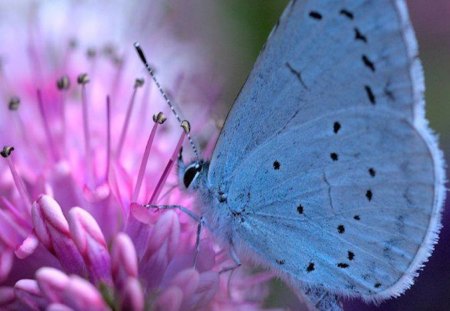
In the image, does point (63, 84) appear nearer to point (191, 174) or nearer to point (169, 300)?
point (191, 174)

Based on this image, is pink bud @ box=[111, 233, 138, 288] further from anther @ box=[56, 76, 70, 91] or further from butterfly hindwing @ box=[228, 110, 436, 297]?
anther @ box=[56, 76, 70, 91]

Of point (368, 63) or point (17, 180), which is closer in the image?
point (368, 63)

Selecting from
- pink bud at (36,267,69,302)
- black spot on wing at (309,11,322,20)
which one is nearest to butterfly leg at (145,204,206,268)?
pink bud at (36,267,69,302)

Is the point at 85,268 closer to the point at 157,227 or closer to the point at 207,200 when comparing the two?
the point at 157,227

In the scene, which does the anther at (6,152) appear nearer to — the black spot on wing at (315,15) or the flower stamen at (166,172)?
the flower stamen at (166,172)

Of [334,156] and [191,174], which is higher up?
[191,174]

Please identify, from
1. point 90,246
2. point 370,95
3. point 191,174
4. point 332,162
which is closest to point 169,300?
point 90,246

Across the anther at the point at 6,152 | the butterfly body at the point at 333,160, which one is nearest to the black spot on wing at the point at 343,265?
the butterfly body at the point at 333,160
